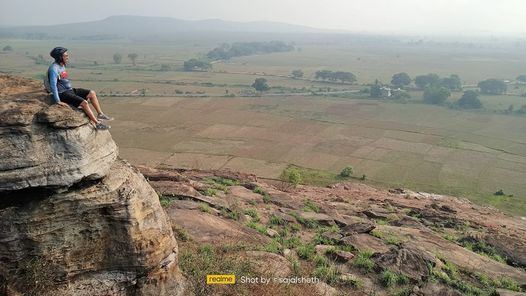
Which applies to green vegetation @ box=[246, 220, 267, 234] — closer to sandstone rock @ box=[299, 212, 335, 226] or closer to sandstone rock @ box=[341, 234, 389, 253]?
sandstone rock @ box=[341, 234, 389, 253]

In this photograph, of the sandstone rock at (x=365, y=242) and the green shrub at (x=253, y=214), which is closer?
the sandstone rock at (x=365, y=242)

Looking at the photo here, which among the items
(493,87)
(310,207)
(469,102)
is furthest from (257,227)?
(493,87)

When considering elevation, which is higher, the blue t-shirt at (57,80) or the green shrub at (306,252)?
the blue t-shirt at (57,80)

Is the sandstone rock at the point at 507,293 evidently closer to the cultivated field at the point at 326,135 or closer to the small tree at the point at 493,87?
the cultivated field at the point at 326,135

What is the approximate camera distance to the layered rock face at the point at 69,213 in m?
10.0

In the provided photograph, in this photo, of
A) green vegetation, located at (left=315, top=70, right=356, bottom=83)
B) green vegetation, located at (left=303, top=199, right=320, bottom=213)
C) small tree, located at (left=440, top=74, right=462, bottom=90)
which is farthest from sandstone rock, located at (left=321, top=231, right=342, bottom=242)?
green vegetation, located at (left=315, top=70, right=356, bottom=83)

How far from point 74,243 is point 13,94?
434 cm

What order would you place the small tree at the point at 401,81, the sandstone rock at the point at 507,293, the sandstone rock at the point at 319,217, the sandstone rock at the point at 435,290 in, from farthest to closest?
the small tree at the point at 401,81 < the sandstone rock at the point at 319,217 < the sandstone rock at the point at 507,293 < the sandstone rock at the point at 435,290

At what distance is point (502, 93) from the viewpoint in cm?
13862
